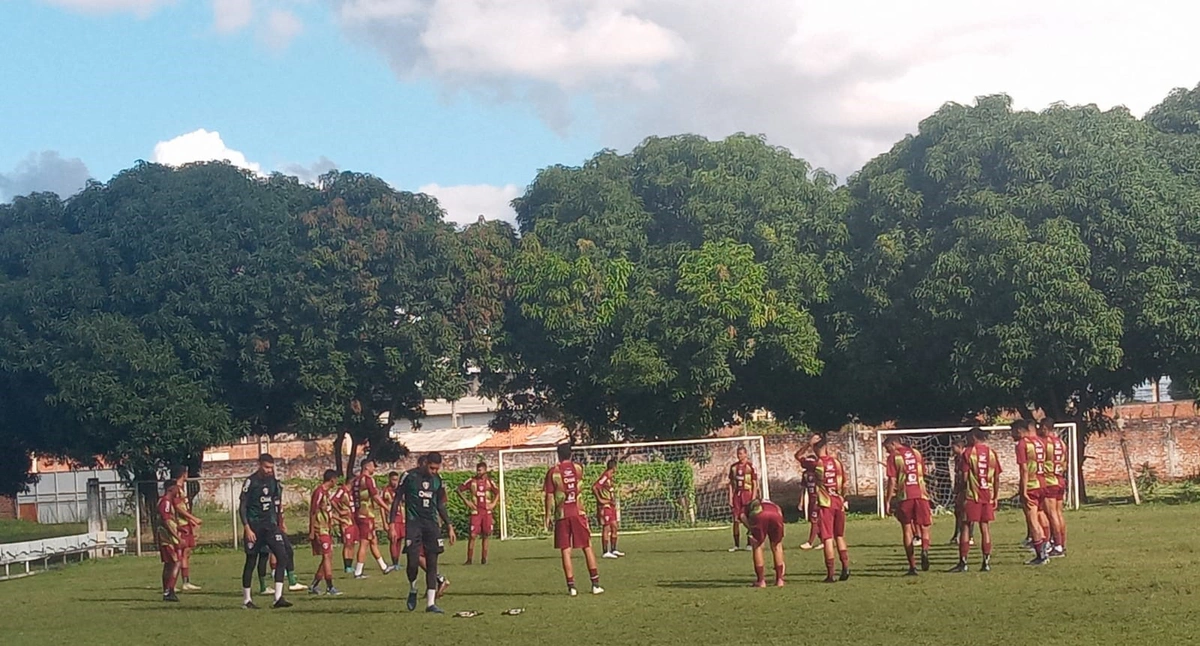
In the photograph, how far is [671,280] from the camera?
3475 cm

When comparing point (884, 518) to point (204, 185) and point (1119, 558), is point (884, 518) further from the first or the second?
point (204, 185)

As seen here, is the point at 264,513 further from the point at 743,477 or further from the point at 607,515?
the point at 607,515

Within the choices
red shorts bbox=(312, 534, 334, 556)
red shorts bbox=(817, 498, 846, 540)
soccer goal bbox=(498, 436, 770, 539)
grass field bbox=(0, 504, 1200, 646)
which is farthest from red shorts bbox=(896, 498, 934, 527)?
soccer goal bbox=(498, 436, 770, 539)

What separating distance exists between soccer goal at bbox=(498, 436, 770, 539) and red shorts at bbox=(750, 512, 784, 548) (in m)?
16.3

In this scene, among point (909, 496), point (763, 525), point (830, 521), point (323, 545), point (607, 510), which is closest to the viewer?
point (763, 525)

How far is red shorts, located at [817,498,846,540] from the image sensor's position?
1677cm

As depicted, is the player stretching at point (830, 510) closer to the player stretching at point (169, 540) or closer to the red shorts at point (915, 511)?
the red shorts at point (915, 511)

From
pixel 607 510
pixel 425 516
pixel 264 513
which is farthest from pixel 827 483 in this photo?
pixel 607 510

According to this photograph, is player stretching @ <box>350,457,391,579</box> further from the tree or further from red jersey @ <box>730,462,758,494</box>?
the tree

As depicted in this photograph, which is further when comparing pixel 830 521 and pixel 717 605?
pixel 830 521

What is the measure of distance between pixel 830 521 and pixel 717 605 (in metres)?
2.36

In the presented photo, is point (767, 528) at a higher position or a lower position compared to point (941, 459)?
lower

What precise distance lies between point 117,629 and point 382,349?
17884mm

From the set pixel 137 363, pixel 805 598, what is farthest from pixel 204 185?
pixel 805 598
